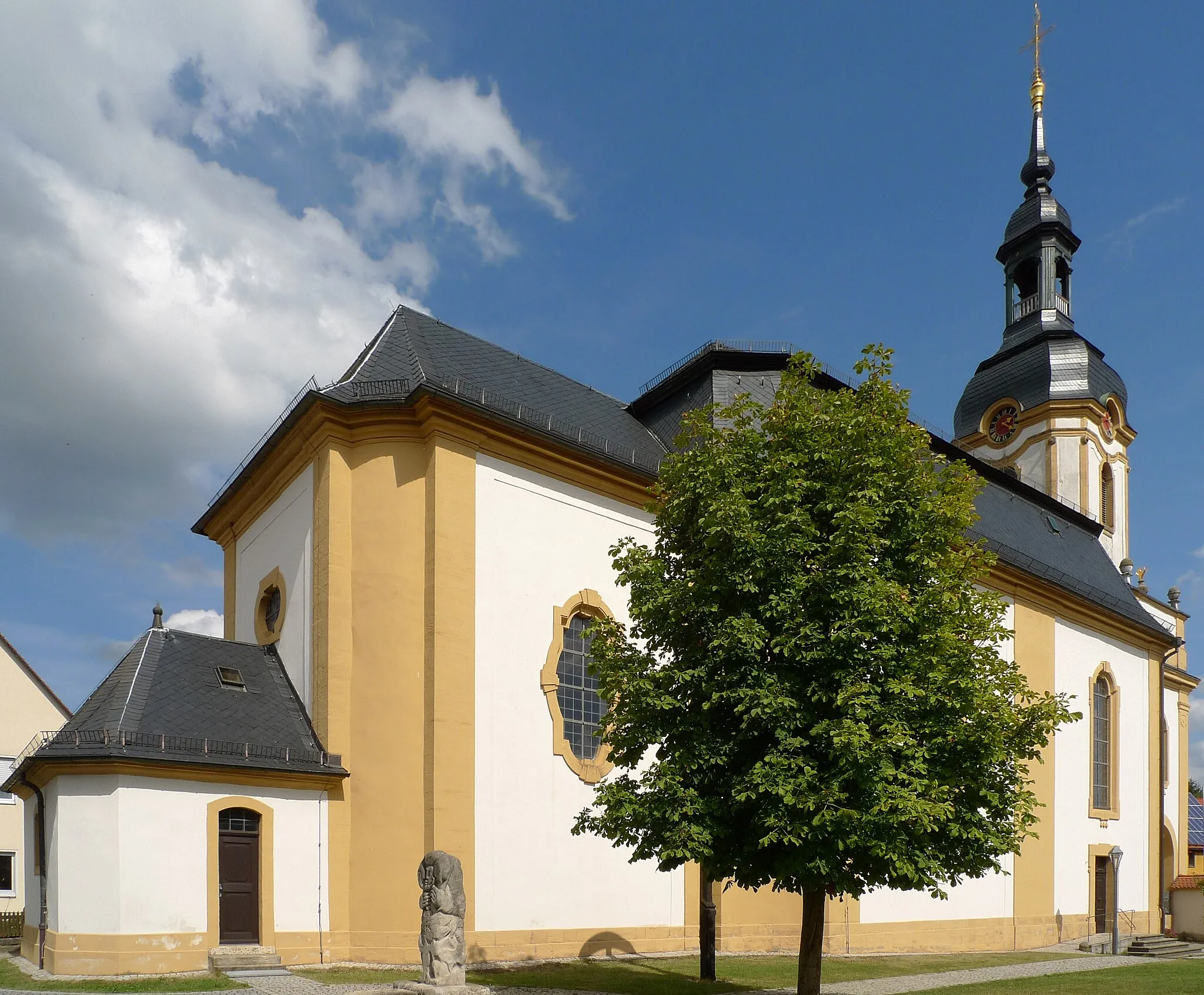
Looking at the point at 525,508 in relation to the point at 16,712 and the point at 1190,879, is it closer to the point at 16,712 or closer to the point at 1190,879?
the point at 16,712

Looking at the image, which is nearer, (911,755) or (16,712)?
(911,755)

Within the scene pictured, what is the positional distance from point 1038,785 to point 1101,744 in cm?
538

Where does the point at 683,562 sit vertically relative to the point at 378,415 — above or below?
below

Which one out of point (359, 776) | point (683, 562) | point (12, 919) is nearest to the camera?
point (683, 562)

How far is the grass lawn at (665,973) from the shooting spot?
51.0 feet

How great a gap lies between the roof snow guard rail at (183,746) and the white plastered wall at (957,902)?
1251cm

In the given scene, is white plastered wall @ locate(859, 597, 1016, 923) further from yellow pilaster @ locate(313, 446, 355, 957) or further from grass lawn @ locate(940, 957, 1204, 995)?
yellow pilaster @ locate(313, 446, 355, 957)

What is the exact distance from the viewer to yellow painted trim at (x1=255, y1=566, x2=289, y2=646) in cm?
2094

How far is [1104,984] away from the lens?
17844 mm

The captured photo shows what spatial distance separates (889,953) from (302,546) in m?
15.0

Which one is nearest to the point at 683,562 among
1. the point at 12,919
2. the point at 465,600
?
the point at 465,600

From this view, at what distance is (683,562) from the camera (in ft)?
44.8

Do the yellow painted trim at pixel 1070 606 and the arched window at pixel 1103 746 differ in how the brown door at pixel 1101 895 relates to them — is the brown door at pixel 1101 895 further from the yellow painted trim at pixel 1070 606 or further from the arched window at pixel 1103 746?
the yellow painted trim at pixel 1070 606

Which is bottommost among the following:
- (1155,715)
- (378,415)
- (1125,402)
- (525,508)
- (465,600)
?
(1155,715)
